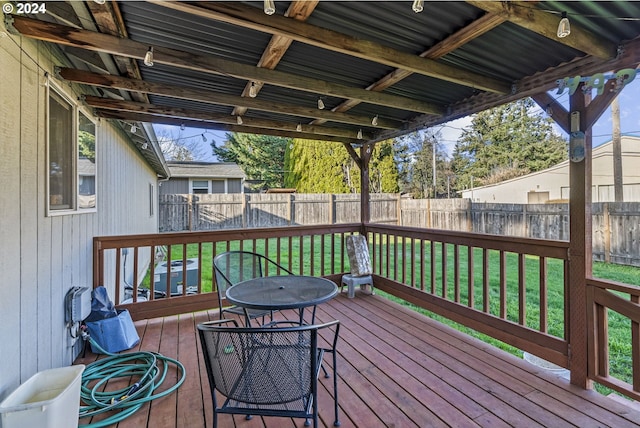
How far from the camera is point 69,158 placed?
98.9 inches

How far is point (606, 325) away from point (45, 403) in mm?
3227

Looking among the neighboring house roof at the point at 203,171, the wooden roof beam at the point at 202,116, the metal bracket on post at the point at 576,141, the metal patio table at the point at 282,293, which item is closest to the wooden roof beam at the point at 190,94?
the wooden roof beam at the point at 202,116

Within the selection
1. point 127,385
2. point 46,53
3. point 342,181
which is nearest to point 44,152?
point 46,53

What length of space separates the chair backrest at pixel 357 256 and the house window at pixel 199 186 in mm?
11845

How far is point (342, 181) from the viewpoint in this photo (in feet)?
47.0

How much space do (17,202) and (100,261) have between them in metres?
1.61

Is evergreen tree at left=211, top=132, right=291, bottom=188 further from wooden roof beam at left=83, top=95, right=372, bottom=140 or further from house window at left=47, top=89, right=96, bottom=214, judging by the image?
house window at left=47, top=89, right=96, bottom=214

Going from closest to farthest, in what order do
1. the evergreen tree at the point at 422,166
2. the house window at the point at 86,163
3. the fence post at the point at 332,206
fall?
the house window at the point at 86,163 < the fence post at the point at 332,206 < the evergreen tree at the point at 422,166

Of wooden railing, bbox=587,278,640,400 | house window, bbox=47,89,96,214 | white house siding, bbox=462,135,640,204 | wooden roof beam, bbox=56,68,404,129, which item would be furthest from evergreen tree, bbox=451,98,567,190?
house window, bbox=47,89,96,214

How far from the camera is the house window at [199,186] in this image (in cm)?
1449

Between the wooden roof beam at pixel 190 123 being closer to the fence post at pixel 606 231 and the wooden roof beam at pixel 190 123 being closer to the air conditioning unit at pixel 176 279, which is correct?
the air conditioning unit at pixel 176 279

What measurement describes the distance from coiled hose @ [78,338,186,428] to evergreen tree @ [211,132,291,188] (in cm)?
1900

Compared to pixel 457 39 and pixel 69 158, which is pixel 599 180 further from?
pixel 69 158

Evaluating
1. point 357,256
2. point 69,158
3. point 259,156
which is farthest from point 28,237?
point 259,156
